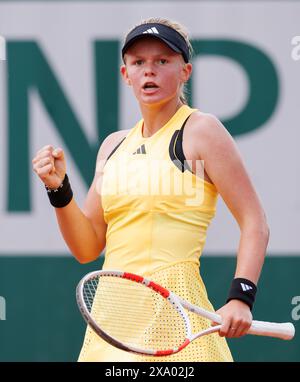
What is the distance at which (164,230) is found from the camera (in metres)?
2.93

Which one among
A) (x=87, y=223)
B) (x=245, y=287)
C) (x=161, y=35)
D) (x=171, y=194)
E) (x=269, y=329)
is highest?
(x=161, y=35)

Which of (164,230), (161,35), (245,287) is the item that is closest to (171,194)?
(164,230)

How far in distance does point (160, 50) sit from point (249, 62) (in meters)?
2.11

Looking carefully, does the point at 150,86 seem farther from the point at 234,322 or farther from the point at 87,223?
the point at 234,322

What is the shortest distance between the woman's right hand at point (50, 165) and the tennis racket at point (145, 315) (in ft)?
1.16

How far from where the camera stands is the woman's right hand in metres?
2.94

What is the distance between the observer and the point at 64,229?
3164mm

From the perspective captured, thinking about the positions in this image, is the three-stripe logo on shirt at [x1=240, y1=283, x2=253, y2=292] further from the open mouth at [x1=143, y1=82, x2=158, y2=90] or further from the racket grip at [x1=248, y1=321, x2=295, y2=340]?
the open mouth at [x1=143, y1=82, x2=158, y2=90]

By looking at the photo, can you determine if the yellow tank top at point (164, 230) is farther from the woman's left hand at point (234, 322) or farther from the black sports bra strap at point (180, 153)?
the woman's left hand at point (234, 322)

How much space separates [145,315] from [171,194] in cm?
37

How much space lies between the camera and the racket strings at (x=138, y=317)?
9.28 ft

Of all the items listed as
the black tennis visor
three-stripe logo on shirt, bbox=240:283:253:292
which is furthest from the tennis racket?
the black tennis visor

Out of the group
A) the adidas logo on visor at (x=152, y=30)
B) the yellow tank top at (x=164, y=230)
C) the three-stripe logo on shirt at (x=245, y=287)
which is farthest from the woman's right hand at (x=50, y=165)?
the three-stripe logo on shirt at (x=245, y=287)

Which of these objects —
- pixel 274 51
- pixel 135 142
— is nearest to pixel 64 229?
pixel 135 142
